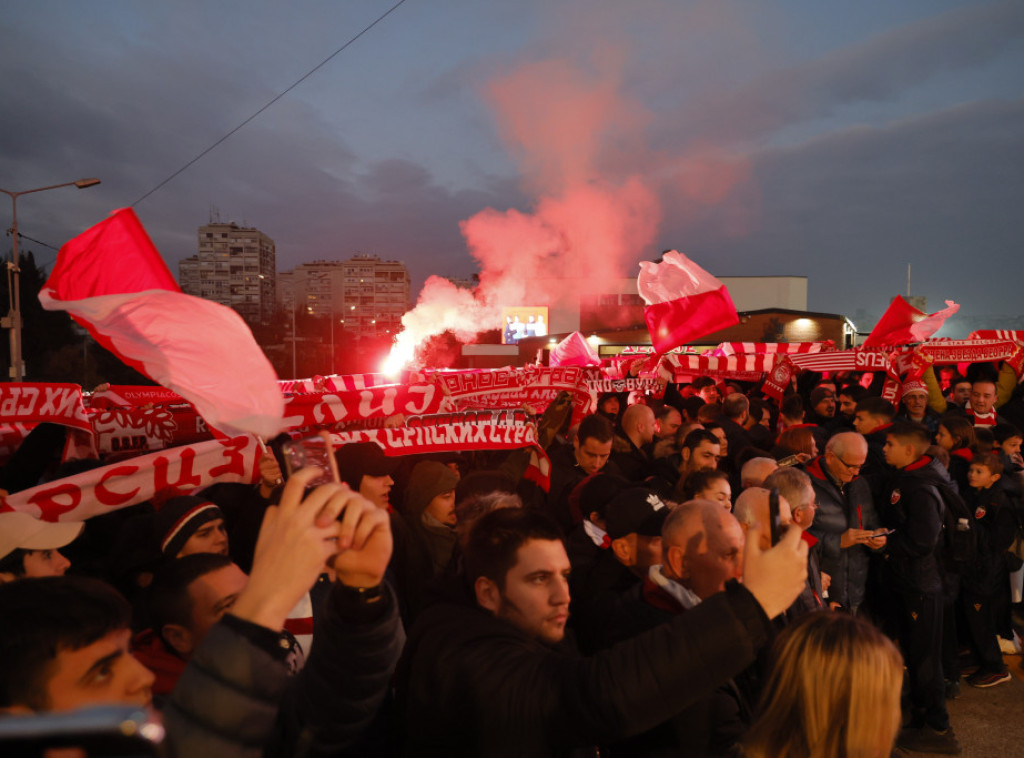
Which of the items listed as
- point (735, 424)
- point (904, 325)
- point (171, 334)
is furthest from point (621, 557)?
point (904, 325)

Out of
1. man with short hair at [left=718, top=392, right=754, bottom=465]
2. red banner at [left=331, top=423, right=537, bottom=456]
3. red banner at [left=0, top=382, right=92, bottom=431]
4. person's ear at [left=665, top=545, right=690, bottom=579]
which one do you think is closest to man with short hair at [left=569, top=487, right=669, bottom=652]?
person's ear at [left=665, top=545, right=690, bottom=579]

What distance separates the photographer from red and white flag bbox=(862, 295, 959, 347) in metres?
11.0

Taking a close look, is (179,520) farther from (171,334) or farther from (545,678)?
(545,678)

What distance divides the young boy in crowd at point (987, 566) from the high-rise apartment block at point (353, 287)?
350ft

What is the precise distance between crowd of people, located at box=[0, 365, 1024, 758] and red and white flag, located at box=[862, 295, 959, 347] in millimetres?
7567

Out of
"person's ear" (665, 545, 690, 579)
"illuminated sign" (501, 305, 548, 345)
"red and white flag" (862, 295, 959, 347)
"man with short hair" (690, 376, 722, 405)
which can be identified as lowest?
"person's ear" (665, 545, 690, 579)

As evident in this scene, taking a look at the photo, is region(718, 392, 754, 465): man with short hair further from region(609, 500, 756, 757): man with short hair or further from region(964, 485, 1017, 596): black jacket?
region(609, 500, 756, 757): man with short hair

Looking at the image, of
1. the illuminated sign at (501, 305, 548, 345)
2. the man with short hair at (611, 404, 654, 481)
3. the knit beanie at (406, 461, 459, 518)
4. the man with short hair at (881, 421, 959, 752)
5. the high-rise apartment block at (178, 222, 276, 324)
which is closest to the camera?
the knit beanie at (406, 461, 459, 518)

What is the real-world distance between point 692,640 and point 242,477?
3.72m

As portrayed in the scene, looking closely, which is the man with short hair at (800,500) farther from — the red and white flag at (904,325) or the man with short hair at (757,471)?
the red and white flag at (904,325)

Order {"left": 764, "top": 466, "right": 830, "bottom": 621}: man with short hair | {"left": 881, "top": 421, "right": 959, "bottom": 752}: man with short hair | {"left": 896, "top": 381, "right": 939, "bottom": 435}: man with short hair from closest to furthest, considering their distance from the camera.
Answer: {"left": 764, "top": 466, "right": 830, "bottom": 621}: man with short hair → {"left": 881, "top": 421, "right": 959, "bottom": 752}: man with short hair → {"left": 896, "top": 381, "right": 939, "bottom": 435}: man with short hair

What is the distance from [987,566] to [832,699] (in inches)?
191

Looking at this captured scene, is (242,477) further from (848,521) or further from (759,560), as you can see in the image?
(848,521)

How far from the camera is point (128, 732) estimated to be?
0.54m
